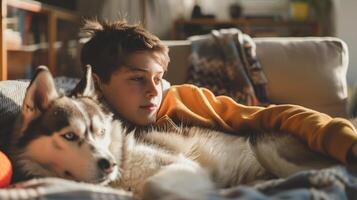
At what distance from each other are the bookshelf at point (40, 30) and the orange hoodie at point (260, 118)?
1257 mm

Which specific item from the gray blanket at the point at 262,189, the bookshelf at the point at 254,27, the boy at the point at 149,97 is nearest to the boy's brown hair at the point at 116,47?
the boy at the point at 149,97

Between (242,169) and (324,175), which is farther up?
(324,175)

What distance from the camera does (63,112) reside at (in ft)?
3.51

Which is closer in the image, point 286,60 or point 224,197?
point 224,197

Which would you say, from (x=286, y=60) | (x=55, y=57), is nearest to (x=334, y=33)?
(x=286, y=60)

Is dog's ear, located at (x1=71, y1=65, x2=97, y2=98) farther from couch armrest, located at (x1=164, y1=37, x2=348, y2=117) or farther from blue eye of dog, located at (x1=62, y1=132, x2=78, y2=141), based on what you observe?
couch armrest, located at (x1=164, y1=37, x2=348, y2=117)

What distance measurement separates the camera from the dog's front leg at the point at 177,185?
2.76 ft

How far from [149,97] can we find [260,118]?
0.35 m

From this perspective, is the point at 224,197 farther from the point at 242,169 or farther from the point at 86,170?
the point at 242,169

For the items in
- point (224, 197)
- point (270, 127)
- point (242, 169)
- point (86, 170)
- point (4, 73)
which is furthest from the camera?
point (4, 73)

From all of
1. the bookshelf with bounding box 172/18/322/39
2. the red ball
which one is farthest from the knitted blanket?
the bookshelf with bounding box 172/18/322/39

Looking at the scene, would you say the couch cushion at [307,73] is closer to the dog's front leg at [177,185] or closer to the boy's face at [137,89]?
the boy's face at [137,89]

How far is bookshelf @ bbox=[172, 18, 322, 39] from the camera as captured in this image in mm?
3979

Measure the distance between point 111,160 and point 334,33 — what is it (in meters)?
3.29
